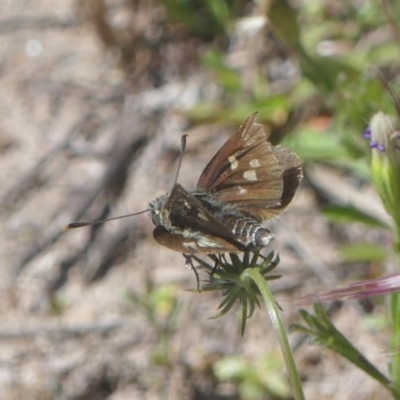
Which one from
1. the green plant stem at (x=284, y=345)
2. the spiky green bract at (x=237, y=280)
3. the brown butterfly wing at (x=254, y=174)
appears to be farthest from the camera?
the brown butterfly wing at (x=254, y=174)

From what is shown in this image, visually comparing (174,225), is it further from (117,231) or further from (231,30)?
(231,30)

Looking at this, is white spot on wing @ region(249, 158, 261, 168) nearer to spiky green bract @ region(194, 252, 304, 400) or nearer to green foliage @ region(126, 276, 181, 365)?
spiky green bract @ region(194, 252, 304, 400)

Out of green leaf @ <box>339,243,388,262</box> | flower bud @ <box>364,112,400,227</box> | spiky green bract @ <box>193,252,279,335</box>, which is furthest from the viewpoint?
green leaf @ <box>339,243,388,262</box>

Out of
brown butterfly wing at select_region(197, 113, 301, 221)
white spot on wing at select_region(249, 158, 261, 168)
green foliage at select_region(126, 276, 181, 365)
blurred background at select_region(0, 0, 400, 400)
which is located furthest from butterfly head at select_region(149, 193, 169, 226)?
green foliage at select_region(126, 276, 181, 365)

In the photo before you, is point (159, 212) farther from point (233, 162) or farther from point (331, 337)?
point (331, 337)

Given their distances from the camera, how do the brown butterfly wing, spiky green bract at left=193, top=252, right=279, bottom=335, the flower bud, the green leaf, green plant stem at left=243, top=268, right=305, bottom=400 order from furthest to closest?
1. the green leaf
2. the flower bud
3. the brown butterfly wing
4. spiky green bract at left=193, top=252, right=279, bottom=335
5. green plant stem at left=243, top=268, right=305, bottom=400

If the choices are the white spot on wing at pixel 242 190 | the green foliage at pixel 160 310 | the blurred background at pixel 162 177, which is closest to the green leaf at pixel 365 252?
the blurred background at pixel 162 177

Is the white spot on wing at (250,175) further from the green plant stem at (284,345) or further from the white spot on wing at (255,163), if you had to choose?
the green plant stem at (284,345)
